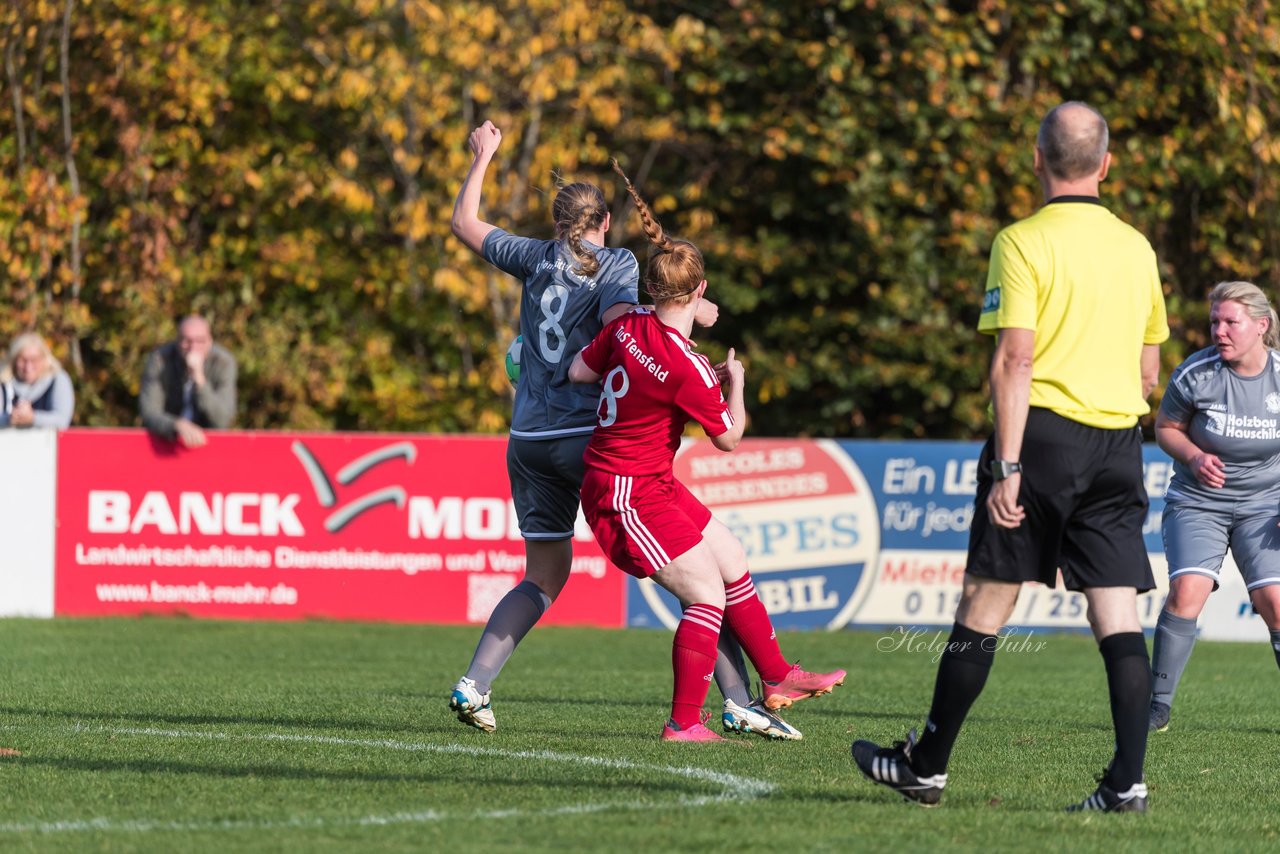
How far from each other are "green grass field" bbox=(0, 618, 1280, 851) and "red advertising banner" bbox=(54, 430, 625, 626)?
Result: 2.74 meters

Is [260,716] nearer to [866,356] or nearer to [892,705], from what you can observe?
[892,705]

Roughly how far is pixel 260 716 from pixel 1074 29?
43.7 ft

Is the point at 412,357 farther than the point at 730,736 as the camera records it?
Yes

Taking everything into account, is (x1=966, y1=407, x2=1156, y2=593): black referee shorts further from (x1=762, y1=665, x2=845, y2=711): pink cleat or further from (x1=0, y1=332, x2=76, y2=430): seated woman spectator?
(x1=0, y1=332, x2=76, y2=430): seated woman spectator

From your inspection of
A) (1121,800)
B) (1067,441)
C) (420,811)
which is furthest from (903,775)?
(420,811)

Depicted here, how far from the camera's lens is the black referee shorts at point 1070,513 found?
4844 mm

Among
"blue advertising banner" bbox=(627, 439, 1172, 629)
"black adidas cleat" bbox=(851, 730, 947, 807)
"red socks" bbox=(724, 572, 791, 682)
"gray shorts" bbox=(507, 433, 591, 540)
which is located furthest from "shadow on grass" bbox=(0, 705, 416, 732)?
"blue advertising banner" bbox=(627, 439, 1172, 629)

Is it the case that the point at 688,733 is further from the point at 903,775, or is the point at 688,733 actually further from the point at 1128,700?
the point at 1128,700

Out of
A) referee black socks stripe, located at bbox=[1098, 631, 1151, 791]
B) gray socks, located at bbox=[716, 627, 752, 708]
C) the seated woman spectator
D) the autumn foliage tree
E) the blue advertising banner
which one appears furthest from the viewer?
the autumn foliage tree

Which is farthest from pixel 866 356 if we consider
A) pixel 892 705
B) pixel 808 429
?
pixel 892 705

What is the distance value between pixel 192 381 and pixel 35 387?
1152 millimetres

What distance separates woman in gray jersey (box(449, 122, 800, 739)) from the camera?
260 inches

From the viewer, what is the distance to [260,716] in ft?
23.8

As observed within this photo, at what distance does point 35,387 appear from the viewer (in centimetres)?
1341
